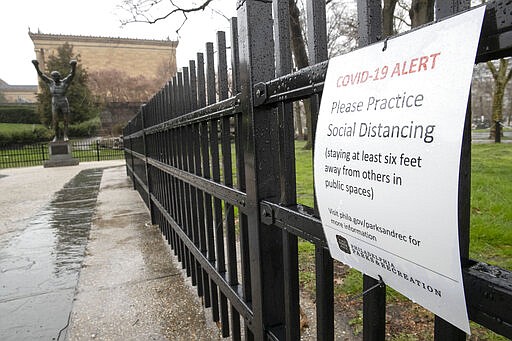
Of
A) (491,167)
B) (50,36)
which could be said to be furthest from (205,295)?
(50,36)

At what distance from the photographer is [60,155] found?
1800 cm

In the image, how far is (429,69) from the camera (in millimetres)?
642

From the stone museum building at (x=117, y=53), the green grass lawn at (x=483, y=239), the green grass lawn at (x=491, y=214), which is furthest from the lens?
the stone museum building at (x=117, y=53)

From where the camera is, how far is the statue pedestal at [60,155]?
17.7 m

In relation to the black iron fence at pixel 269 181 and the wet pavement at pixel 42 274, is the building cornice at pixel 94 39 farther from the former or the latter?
the black iron fence at pixel 269 181

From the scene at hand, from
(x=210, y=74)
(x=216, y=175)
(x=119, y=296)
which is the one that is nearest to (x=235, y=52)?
(x=210, y=74)

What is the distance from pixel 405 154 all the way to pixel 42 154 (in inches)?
1017

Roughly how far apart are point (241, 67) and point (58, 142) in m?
19.2

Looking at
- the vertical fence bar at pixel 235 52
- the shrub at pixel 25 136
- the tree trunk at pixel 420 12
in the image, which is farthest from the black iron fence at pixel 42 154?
the vertical fence bar at pixel 235 52

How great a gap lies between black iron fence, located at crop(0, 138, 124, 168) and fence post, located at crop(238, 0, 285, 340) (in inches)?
887

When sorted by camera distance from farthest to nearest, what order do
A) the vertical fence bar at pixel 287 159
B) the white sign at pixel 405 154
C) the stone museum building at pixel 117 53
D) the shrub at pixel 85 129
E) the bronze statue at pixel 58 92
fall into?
the stone museum building at pixel 117 53 < the shrub at pixel 85 129 < the bronze statue at pixel 58 92 < the vertical fence bar at pixel 287 159 < the white sign at pixel 405 154

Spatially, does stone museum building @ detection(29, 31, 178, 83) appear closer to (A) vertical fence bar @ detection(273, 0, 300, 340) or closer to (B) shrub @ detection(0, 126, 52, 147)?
(B) shrub @ detection(0, 126, 52, 147)

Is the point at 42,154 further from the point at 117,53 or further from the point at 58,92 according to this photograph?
the point at 117,53

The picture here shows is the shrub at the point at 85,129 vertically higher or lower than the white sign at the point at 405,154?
higher
